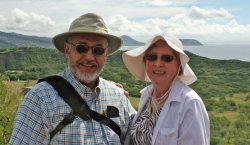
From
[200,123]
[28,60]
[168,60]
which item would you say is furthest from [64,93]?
[28,60]

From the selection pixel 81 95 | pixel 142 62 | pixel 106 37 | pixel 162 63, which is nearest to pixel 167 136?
pixel 162 63

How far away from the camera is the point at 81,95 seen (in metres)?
2.87

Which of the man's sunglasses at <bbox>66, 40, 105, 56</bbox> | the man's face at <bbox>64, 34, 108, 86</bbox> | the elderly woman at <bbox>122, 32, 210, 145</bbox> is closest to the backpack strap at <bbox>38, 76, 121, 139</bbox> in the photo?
the man's face at <bbox>64, 34, 108, 86</bbox>

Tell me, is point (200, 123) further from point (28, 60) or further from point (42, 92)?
point (28, 60)

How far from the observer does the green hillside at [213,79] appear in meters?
57.5

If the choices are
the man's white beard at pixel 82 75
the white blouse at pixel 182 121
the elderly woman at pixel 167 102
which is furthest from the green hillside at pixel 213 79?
the white blouse at pixel 182 121

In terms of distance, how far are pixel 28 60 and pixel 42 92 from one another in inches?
3385

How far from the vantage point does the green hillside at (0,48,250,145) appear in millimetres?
57500

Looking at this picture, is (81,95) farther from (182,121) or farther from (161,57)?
(182,121)

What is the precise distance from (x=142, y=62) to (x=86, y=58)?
24.3 inches

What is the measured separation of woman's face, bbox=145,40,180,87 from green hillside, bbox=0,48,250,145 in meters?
35.5

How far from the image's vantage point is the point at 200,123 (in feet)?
8.55

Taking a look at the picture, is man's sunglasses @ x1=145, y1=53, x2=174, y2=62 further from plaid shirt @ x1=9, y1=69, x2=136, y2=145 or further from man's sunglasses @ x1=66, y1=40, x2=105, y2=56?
plaid shirt @ x1=9, y1=69, x2=136, y2=145

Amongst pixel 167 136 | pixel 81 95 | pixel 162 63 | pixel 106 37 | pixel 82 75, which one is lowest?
pixel 167 136
